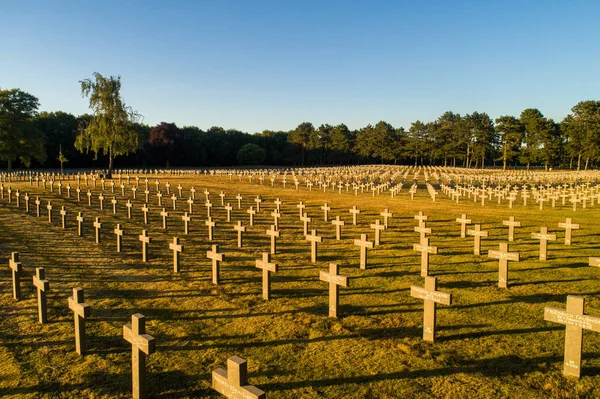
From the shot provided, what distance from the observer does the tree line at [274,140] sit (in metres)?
42.9

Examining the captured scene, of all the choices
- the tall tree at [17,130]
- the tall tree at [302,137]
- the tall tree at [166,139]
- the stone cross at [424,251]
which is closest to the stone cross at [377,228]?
the stone cross at [424,251]

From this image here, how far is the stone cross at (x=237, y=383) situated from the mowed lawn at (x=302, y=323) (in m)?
1.43

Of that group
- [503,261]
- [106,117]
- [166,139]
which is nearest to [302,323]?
[503,261]

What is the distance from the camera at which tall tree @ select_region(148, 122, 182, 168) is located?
79.7m

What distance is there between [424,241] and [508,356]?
12.8 ft

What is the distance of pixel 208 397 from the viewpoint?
4.91 meters

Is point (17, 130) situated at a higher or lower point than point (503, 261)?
higher

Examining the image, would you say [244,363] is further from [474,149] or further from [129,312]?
[474,149]

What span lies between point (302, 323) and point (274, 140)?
4242 inches

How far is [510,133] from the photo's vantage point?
8775 centimetres

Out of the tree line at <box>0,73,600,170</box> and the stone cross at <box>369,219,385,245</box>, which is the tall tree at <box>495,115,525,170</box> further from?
the stone cross at <box>369,219,385,245</box>

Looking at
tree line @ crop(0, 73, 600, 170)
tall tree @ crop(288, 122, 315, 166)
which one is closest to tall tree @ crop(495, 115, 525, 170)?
tree line @ crop(0, 73, 600, 170)

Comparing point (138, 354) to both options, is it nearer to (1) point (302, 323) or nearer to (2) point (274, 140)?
(1) point (302, 323)

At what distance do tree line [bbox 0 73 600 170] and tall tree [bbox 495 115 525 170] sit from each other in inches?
8.2
